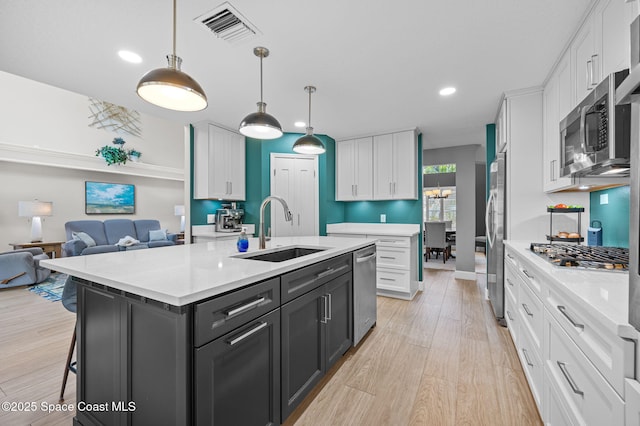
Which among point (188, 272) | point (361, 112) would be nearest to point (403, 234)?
point (361, 112)

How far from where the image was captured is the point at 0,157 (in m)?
5.30

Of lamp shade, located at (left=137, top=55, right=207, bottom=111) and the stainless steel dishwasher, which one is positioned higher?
lamp shade, located at (left=137, top=55, right=207, bottom=111)

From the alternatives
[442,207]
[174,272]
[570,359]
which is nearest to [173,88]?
[174,272]

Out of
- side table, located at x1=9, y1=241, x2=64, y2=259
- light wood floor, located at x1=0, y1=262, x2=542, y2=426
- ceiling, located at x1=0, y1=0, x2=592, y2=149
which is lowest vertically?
light wood floor, located at x1=0, y1=262, x2=542, y2=426

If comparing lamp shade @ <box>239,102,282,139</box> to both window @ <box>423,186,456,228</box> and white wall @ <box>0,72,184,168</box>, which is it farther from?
window @ <box>423,186,456,228</box>

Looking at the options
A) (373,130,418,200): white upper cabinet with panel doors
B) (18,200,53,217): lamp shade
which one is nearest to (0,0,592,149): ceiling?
(373,130,418,200): white upper cabinet with panel doors

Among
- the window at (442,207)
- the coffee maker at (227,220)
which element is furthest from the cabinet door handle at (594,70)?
the window at (442,207)

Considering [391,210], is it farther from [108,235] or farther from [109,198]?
[109,198]

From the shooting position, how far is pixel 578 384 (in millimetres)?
1059

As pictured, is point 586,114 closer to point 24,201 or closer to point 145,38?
point 145,38

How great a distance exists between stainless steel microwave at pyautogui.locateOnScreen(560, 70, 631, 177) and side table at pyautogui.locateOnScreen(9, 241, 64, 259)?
826 centimetres

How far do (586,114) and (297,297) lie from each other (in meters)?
1.82

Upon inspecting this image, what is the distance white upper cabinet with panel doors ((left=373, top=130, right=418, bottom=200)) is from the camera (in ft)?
14.0

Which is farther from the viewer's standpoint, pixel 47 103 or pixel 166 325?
pixel 47 103
